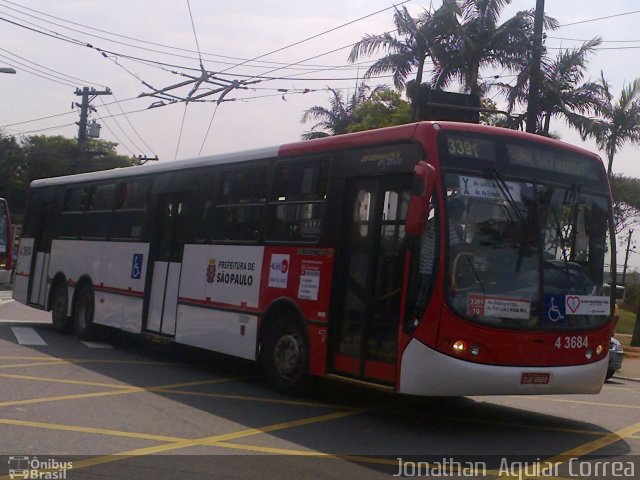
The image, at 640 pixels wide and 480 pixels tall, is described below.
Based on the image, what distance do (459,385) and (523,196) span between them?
2.13 meters

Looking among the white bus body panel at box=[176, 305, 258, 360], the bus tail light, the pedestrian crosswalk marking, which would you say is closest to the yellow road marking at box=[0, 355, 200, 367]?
the white bus body panel at box=[176, 305, 258, 360]

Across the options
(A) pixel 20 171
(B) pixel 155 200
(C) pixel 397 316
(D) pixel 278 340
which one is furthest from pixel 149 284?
(A) pixel 20 171

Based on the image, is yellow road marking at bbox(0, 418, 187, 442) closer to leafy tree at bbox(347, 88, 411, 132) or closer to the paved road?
the paved road

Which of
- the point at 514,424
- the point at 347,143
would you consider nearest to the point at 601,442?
the point at 514,424

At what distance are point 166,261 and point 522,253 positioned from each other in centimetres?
661

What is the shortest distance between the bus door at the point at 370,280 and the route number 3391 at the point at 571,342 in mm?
1718

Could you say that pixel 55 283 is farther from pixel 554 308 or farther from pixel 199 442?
pixel 554 308

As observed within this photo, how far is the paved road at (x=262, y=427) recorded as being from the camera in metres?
7.79

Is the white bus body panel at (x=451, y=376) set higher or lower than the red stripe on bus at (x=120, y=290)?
lower

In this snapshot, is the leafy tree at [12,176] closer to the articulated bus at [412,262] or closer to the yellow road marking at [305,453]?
the articulated bus at [412,262]

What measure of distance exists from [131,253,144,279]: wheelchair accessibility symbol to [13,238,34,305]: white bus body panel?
5444 millimetres

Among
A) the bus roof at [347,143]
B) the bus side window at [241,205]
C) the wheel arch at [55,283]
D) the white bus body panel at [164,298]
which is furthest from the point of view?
the wheel arch at [55,283]

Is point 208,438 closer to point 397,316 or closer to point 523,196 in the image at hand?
point 397,316

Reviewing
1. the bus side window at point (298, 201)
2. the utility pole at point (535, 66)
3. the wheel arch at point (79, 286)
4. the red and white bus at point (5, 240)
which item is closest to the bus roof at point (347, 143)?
the bus side window at point (298, 201)
